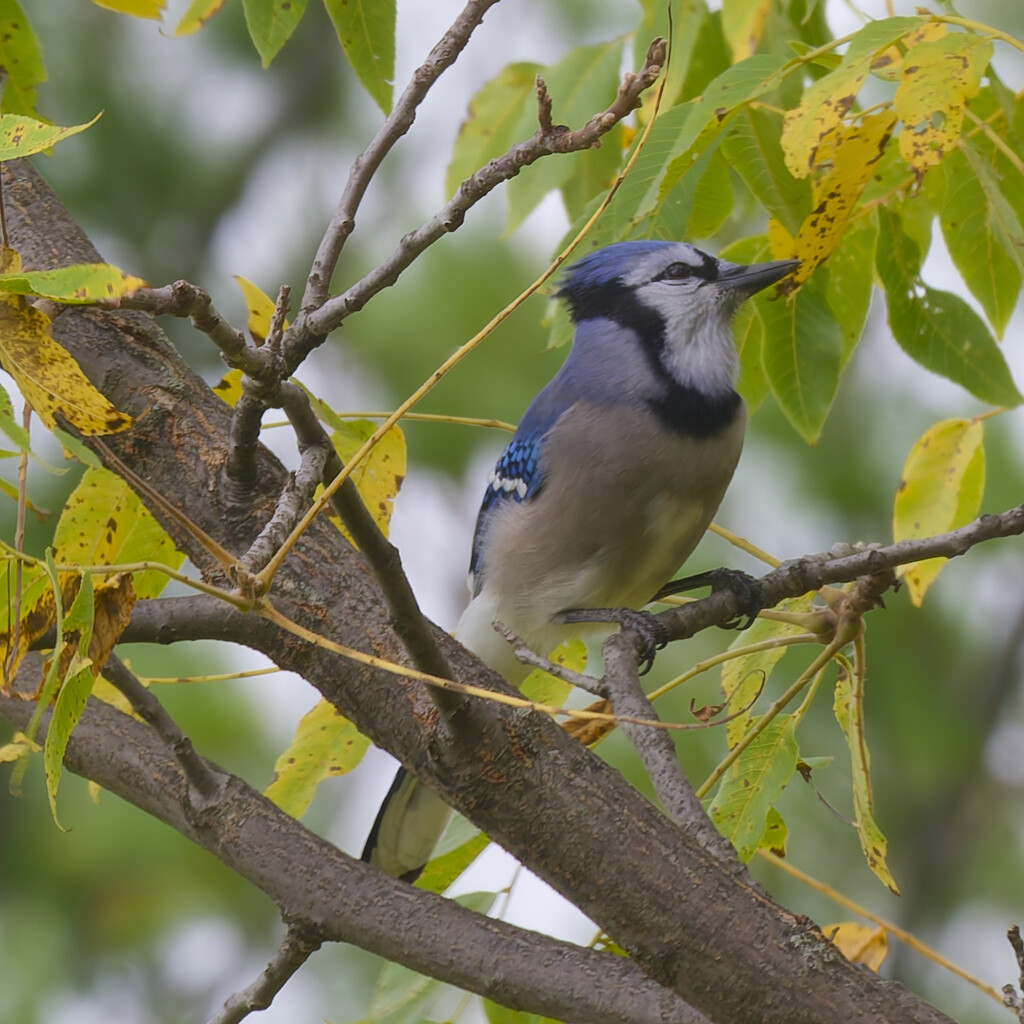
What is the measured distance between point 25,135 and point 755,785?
927mm

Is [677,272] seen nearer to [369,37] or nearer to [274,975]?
[369,37]

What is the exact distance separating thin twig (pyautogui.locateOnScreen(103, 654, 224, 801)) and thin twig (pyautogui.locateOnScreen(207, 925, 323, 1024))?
165mm

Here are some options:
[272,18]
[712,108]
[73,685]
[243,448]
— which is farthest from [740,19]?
[73,685]

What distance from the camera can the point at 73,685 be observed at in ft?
3.13

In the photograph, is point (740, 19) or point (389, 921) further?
point (740, 19)

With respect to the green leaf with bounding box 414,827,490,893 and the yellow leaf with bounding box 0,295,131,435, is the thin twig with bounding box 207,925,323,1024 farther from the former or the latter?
the yellow leaf with bounding box 0,295,131,435

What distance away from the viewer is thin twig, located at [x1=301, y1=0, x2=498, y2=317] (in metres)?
1.16

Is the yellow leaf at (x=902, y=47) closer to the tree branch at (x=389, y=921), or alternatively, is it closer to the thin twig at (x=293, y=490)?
the thin twig at (x=293, y=490)

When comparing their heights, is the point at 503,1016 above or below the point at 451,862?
below

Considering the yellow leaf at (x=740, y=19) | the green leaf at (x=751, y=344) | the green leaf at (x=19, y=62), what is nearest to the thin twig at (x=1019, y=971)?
the green leaf at (x=751, y=344)

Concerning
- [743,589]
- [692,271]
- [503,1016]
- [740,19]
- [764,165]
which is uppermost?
[692,271]

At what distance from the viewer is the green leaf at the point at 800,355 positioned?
1.63 meters

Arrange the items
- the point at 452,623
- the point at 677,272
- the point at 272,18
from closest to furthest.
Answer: the point at 272,18 < the point at 677,272 < the point at 452,623

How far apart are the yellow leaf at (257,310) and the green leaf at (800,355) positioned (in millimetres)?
662
